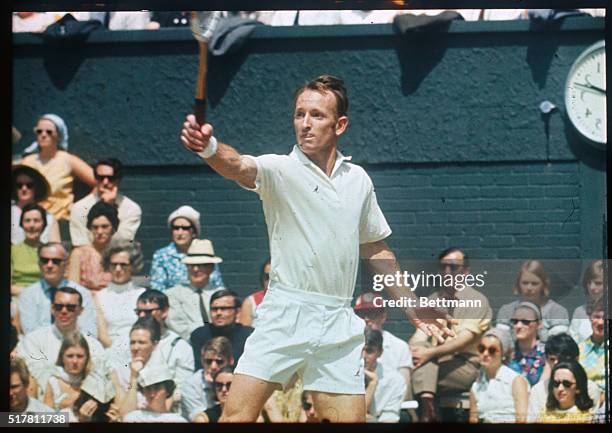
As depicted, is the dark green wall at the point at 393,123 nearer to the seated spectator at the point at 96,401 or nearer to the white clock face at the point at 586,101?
the white clock face at the point at 586,101

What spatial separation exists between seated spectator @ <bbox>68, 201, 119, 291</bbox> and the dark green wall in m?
0.14

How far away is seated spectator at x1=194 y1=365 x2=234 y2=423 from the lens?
496cm

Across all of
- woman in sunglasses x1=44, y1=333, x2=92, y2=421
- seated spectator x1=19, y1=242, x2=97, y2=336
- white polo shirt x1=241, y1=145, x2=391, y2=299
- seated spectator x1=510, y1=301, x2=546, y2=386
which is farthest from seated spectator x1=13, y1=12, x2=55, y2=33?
seated spectator x1=510, y1=301, x2=546, y2=386

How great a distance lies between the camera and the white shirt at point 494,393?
4.96m

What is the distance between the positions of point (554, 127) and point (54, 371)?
2.50 metres

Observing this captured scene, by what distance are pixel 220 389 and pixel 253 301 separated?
41 cm

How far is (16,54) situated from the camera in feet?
16.8

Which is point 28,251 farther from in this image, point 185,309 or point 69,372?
point 185,309

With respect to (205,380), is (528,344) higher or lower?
higher

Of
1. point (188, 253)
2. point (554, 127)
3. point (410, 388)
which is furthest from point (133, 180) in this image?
point (554, 127)

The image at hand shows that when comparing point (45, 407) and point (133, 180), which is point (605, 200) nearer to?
point (133, 180)

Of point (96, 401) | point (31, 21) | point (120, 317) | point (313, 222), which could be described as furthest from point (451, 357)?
point (31, 21)

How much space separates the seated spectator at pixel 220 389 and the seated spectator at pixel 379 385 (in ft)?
1.98

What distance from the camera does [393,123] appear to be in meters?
5.09
